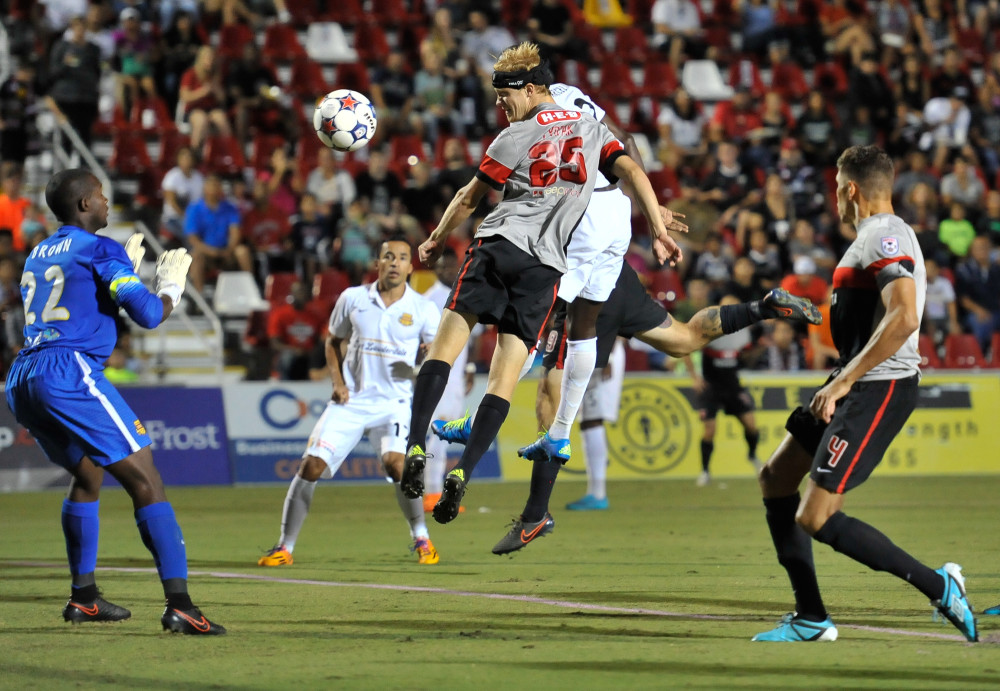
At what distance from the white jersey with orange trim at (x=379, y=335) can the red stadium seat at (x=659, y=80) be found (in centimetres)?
1363

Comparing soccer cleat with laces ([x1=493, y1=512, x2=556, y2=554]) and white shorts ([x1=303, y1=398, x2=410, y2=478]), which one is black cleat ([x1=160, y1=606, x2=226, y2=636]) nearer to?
soccer cleat with laces ([x1=493, y1=512, x2=556, y2=554])

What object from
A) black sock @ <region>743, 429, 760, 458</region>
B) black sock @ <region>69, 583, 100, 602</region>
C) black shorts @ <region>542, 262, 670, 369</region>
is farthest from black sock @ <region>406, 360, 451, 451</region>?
black sock @ <region>743, 429, 760, 458</region>

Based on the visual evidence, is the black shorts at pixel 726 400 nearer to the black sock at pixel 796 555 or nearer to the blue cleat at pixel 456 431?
the blue cleat at pixel 456 431

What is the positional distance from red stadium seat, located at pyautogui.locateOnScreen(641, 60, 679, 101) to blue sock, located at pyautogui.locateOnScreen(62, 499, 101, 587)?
1774 centimetres

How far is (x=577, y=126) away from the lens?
7.34 metres

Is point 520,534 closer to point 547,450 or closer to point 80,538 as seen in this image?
point 547,450

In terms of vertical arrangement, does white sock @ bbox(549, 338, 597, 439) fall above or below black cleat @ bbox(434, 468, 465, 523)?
above

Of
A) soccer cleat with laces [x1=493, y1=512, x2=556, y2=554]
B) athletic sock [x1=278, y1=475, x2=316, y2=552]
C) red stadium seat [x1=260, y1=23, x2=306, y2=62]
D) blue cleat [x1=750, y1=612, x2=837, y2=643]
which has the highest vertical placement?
red stadium seat [x1=260, y1=23, x2=306, y2=62]

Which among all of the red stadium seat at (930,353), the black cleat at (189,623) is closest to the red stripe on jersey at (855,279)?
the black cleat at (189,623)

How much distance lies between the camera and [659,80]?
23.2m

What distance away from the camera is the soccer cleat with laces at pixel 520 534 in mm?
7441

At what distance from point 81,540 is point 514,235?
279cm

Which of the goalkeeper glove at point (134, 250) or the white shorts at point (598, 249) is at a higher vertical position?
the goalkeeper glove at point (134, 250)

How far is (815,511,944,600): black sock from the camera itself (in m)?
5.76
